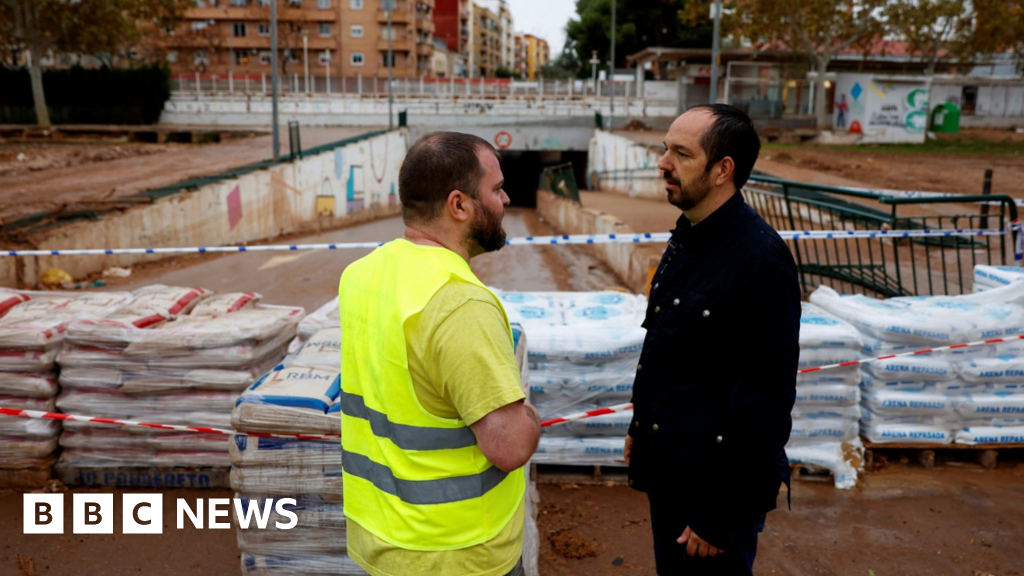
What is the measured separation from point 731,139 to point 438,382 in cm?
116

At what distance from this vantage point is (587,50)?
60.9m

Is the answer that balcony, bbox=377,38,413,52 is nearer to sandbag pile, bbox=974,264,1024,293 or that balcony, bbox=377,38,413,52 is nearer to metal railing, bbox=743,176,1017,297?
metal railing, bbox=743,176,1017,297

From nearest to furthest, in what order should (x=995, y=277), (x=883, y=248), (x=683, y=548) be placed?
(x=683, y=548), (x=995, y=277), (x=883, y=248)

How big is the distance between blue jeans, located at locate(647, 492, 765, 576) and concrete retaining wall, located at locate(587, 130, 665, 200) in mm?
18634

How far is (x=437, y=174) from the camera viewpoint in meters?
1.89

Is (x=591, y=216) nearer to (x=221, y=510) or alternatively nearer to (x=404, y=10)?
(x=221, y=510)

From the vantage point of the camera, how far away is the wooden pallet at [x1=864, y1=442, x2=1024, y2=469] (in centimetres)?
489

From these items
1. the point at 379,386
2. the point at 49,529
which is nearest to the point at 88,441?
the point at 49,529

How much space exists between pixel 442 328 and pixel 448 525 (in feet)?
1.69

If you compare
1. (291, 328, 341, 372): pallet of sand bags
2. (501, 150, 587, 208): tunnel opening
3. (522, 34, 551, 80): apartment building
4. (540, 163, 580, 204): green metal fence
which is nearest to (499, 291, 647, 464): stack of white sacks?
(291, 328, 341, 372): pallet of sand bags

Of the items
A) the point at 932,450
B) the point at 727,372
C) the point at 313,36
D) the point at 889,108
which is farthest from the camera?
the point at 313,36

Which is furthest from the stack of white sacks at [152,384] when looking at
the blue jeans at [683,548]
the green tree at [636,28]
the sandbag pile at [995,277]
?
the green tree at [636,28]

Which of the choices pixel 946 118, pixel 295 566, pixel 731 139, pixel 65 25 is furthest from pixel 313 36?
pixel 731 139

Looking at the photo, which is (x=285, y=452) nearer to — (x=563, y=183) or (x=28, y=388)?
(x=28, y=388)
